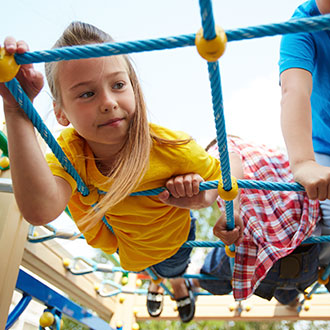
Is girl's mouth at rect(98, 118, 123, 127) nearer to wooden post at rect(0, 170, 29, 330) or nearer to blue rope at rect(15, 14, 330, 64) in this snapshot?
blue rope at rect(15, 14, 330, 64)

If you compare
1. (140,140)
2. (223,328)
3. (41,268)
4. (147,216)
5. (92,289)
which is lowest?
(223,328)

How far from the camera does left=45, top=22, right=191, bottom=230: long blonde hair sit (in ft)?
2.85

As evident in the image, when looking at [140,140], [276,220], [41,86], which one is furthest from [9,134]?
[276,220]

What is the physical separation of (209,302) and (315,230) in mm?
1032

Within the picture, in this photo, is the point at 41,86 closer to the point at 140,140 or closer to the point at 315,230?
the point at 140,140

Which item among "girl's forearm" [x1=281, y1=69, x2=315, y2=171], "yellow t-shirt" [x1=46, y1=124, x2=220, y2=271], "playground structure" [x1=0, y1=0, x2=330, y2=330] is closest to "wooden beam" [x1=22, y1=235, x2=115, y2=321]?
"playground structure" [x1=0, y1=0, x2=330, y2=330]

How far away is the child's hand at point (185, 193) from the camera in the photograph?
90 cm

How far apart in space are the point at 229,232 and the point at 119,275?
1.25m

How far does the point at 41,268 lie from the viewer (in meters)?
1.50

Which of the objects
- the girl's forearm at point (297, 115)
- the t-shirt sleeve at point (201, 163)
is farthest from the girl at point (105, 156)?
the girl's forearm at point (297, 115)

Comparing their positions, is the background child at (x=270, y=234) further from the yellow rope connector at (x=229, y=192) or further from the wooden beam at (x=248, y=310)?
the wooden beam at (x=248, y=310)

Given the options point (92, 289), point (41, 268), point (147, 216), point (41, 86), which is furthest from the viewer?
point (92, 289)

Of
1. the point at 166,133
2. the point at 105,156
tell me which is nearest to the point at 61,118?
the point at 105,156

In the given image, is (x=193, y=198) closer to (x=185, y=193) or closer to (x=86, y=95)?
(x=185, y=193)
